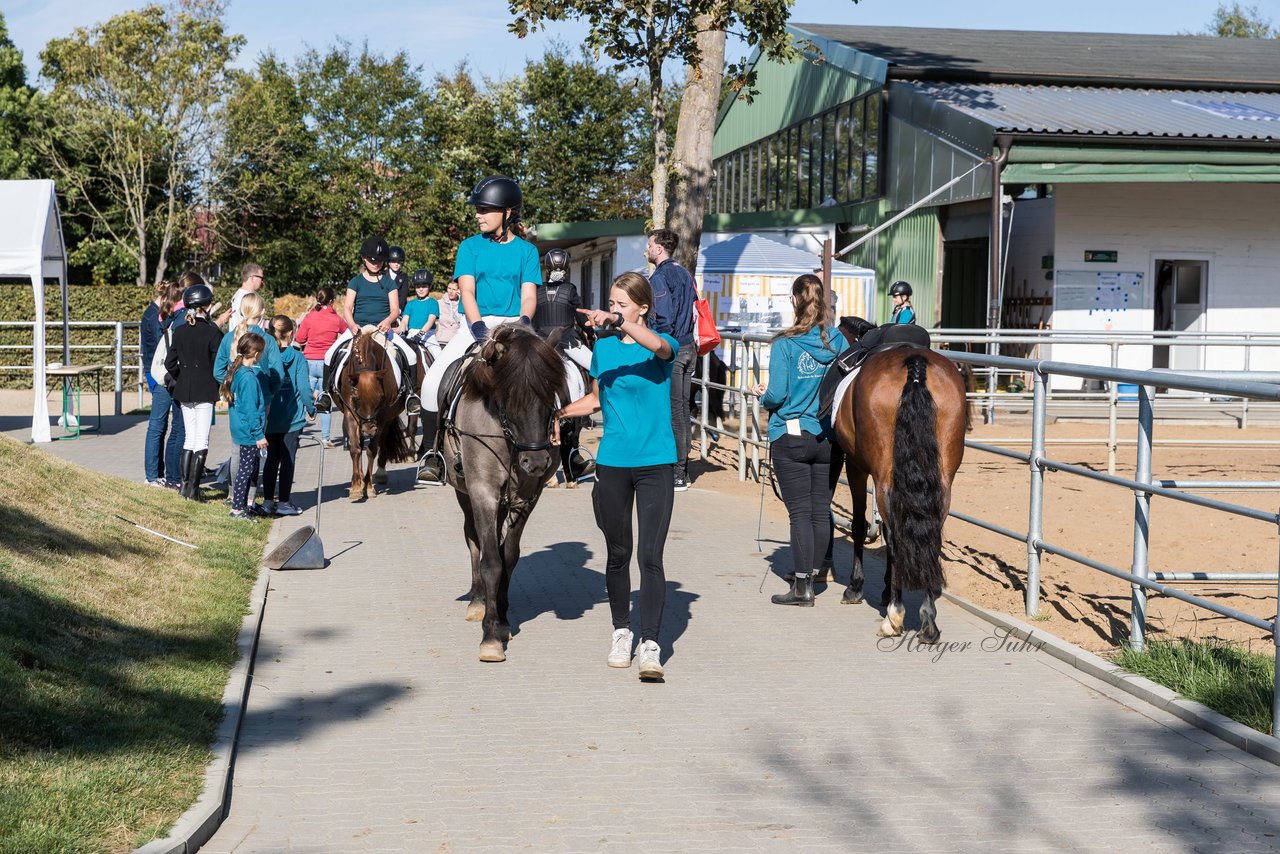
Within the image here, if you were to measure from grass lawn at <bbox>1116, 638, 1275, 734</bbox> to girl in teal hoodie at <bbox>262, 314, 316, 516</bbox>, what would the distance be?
8.00m

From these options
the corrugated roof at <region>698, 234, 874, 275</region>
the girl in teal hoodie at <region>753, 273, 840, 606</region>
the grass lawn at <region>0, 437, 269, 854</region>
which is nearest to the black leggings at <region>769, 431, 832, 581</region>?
the girl in teal hoodie at <region>753, 273, 840, 606</region>

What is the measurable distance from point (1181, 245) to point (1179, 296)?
1.14 meters

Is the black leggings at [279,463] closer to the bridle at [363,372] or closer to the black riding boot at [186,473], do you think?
the black riding boot at [186,473]

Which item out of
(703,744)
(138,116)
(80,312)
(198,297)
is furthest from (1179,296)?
(138,116)

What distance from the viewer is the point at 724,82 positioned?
18.5 meters

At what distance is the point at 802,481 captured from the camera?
9344mm

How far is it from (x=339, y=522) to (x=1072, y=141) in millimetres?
14694

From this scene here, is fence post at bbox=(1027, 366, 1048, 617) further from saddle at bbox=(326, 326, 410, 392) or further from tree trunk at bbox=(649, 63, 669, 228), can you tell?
tree trunk at bbox=(649, 63, 669, 228)

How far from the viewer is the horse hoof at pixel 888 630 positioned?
822cm

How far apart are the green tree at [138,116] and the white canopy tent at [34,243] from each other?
24.8 m

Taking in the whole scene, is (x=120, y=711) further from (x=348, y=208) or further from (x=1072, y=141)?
(x=348, y=208)

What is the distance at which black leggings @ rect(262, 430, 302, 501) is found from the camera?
12.8 meters

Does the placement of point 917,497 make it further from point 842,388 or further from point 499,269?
point 499,269

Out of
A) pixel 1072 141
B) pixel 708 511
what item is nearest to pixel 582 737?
pixel 708 511
